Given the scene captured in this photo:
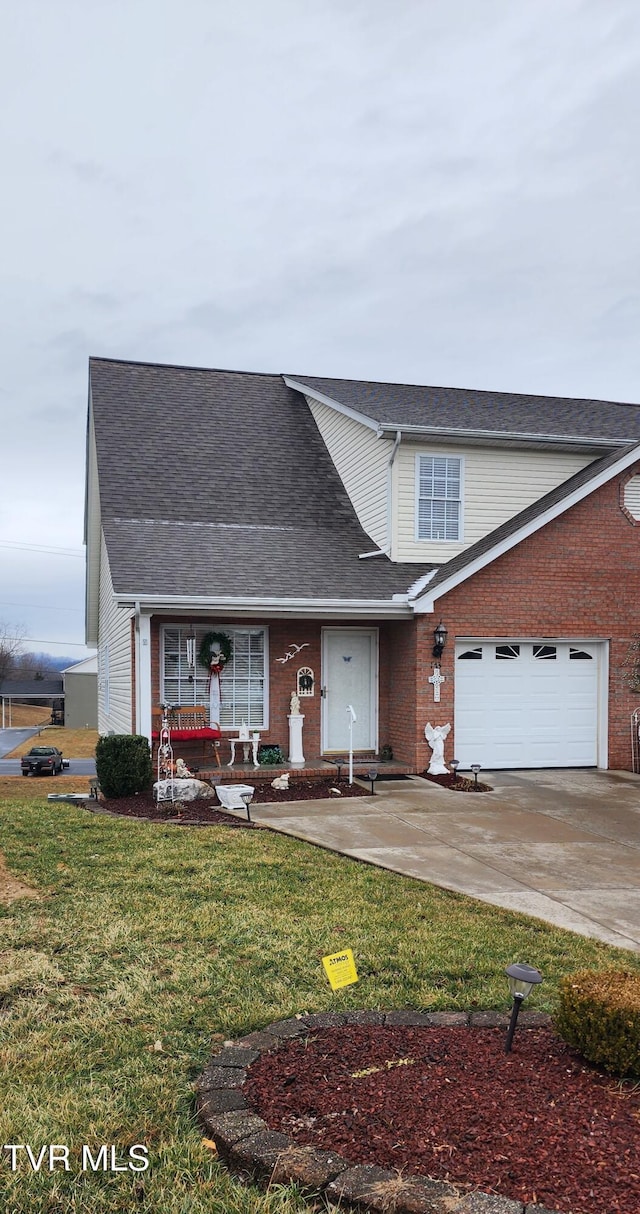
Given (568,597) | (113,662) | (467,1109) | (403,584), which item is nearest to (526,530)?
(568,597)


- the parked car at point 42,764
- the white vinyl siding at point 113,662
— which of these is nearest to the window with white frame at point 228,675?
the white vinyl siding at point 113,662

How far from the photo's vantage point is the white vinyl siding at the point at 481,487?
14.5 metres

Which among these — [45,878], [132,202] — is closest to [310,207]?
[132,202]

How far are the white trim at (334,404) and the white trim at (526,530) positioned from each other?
2921 millimetres

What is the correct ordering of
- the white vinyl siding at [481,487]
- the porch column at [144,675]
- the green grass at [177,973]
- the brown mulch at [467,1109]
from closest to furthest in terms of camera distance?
the brown mulch at [467,1109] < the green grass at [177,973] < the porch column at [144,675] < the white vinyl siding at [481,487]

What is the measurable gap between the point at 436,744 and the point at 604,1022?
9552mm

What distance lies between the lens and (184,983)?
494 cm

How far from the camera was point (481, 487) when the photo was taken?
587 inches

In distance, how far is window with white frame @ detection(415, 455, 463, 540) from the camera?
14.7 m

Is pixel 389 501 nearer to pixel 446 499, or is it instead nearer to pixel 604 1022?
pixel 446 499

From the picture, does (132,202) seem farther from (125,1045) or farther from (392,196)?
(125,1045)

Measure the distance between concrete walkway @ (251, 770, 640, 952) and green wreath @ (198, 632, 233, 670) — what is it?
3.26 m

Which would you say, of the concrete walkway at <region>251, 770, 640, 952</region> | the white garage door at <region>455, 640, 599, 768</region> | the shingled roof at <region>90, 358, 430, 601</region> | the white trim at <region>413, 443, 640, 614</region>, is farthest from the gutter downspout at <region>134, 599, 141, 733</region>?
the white garage door at <region>455, 640, 599, 768</region>

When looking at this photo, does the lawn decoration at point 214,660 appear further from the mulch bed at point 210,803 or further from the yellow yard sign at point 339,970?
the yellow yard sign at point 339,970
